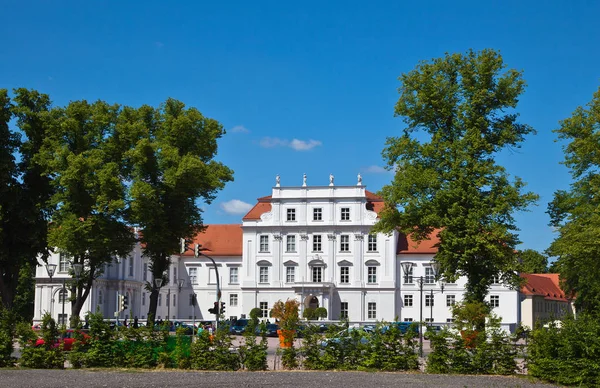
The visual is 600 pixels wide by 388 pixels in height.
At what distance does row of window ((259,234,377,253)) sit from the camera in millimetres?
83812

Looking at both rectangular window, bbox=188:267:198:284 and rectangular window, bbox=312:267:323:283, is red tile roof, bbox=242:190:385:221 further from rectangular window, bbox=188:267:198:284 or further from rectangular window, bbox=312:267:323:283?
rectangular window, bbox=188:267:198:284

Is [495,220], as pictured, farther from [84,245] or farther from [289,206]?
[289,206]

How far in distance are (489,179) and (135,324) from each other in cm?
1846

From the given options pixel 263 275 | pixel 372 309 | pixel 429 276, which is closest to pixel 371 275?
pixel 372 309

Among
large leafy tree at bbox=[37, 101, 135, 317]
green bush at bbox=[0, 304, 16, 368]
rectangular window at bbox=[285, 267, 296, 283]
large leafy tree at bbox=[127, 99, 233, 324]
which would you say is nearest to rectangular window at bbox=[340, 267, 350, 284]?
rectangular window at bbox=[285, 267, 296, 283]

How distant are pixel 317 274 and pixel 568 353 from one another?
63472 millimetres

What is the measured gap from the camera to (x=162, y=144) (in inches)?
1775

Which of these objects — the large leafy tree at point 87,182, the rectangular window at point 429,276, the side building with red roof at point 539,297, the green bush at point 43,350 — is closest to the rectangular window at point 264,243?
the rectangular window at point 429,276

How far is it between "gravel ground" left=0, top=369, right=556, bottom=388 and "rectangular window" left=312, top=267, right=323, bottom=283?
61.4 meters

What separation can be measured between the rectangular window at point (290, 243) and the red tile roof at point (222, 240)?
A: 8.08m

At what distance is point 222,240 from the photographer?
3686 inches

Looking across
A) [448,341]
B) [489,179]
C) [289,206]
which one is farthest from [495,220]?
[289,206]

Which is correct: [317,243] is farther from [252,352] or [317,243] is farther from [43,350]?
[43,350]

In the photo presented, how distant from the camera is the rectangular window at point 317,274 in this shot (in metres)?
84.0
